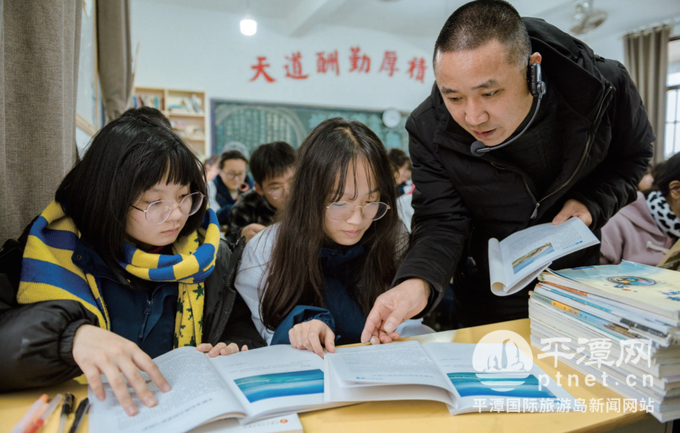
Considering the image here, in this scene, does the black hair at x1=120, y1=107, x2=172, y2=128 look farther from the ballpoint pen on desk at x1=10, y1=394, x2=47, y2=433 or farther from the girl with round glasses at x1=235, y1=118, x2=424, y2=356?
the ballpoint pen on desk at x1=10, y1=394, x2=47, y2=433

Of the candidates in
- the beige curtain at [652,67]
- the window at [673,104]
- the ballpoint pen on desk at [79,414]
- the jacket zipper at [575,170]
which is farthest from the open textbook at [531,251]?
the window at [673,104]

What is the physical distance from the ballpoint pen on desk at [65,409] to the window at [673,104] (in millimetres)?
7144

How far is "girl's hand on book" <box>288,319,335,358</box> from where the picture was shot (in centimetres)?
87

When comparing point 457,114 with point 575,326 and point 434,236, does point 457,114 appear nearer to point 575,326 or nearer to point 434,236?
point 434,236

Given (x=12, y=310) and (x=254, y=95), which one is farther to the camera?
(x=254, y=95)

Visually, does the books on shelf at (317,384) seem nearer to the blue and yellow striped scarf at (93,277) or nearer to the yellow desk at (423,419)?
the yellow desk at (423,419)

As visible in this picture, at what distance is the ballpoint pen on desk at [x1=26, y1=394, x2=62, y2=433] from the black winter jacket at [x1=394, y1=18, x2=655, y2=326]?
711 millimetres

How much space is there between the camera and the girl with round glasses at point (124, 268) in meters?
0.72

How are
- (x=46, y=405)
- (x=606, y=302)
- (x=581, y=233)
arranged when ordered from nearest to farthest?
(x=46, y=405), (x=606, y=302), (x=581, y=233)

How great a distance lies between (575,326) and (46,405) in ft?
3.12

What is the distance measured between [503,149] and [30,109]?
4.17 ft

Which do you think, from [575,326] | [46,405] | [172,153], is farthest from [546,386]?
[172,153]

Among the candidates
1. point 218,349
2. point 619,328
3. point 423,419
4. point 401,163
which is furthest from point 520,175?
point 401,163

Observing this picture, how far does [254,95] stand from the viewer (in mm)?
5562
